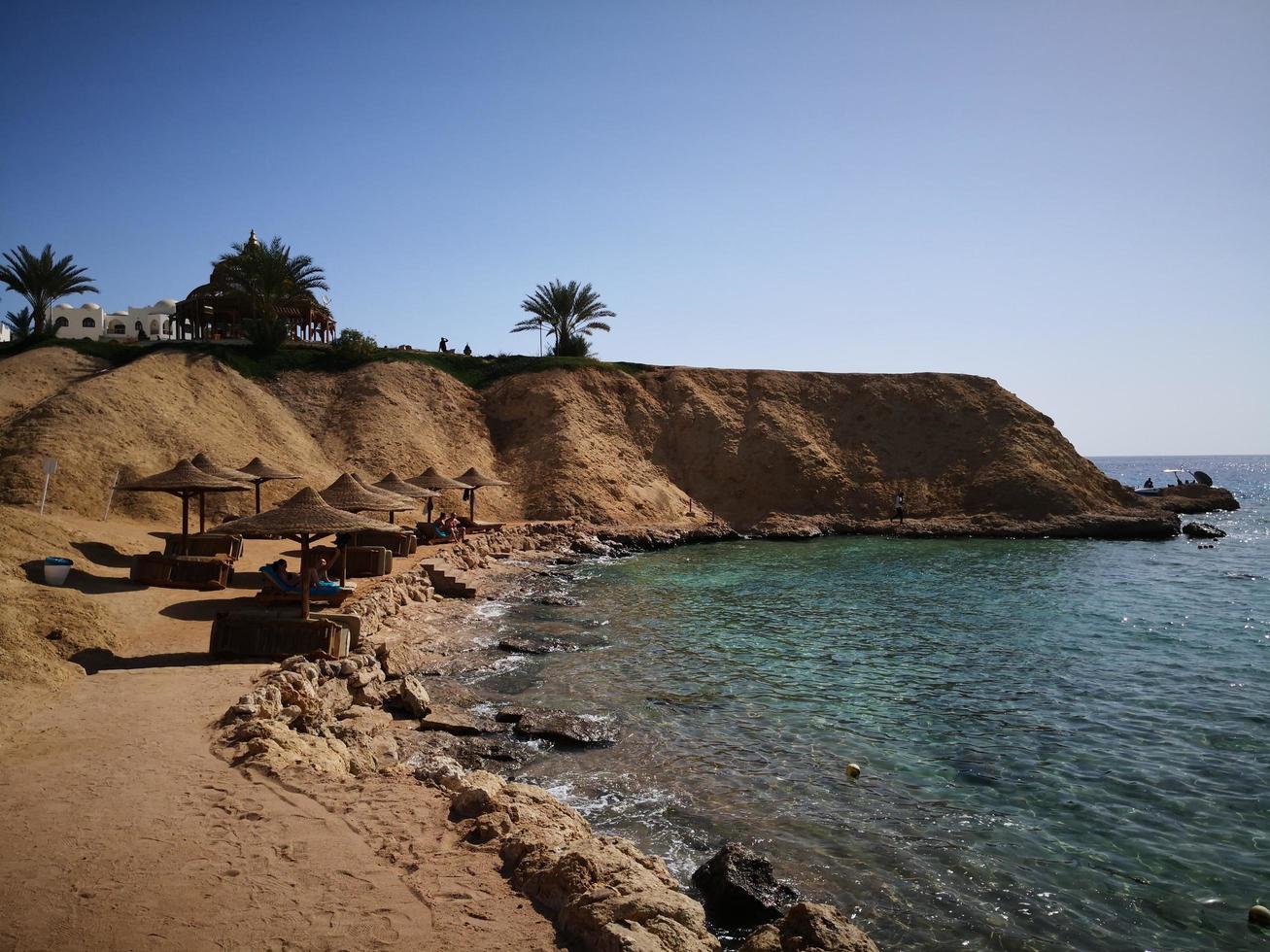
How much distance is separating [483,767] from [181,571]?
10.8 m

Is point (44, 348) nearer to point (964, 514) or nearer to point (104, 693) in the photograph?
point (104, 693)

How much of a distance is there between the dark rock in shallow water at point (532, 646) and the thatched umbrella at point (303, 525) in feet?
12.0

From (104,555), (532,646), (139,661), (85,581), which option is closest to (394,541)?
(104,555)

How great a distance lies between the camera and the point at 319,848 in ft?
20.7

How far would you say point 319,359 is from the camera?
140 ft

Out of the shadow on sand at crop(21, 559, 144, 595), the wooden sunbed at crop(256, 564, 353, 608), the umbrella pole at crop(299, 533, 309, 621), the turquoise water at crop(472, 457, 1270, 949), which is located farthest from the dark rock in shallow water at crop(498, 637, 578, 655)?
the shadow on sand at crop(21, 559, 144, 595)

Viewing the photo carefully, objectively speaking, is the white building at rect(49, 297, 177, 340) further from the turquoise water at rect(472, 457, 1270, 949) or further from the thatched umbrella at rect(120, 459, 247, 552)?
the turquoise water at rect(472, 457, 1270, 949)

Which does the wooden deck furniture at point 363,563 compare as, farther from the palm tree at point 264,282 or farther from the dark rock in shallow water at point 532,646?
the palm tree at point 264,282

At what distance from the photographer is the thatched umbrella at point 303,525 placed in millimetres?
12938

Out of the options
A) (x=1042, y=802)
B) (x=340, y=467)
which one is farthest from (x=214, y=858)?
(x=340, y=467)

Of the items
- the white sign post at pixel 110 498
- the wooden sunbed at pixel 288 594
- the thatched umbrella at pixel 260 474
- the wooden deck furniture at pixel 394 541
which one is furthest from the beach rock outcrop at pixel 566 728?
the white sign post at pixel 110 498

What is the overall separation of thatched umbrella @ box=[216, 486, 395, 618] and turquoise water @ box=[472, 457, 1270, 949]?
368 centimetres

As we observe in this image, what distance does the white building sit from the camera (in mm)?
49344

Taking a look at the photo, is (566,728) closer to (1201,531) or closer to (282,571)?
(282,571)
